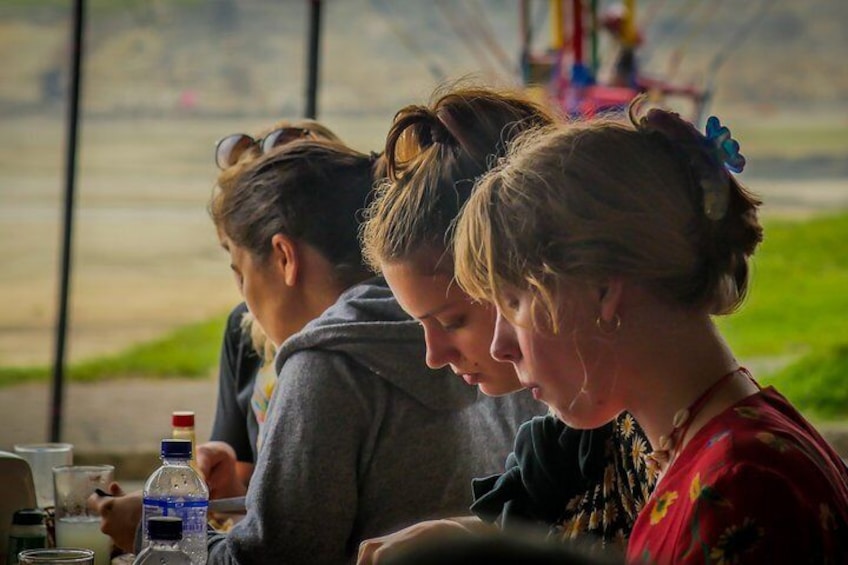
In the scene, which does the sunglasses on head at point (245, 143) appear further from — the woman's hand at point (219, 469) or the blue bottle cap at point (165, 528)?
the blue bottle cap at point (165, 528)

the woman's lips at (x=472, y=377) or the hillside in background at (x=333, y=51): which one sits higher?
the hillside in background at (x=333, y=51)

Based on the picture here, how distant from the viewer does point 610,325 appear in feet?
4.32

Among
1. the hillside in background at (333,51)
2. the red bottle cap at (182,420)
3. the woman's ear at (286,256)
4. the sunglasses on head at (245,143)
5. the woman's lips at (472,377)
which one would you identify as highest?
the hillside in background at (333,51)

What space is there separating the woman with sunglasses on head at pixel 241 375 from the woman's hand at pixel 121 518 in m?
0.34

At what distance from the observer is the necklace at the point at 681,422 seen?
1299 mm

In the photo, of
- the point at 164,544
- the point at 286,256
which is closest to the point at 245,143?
the point at 286,256

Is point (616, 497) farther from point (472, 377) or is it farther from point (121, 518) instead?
point (121, 518)

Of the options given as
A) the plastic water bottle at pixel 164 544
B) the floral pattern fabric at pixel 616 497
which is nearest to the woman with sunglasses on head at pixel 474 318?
the floral pattern fabric at pixel 616 497

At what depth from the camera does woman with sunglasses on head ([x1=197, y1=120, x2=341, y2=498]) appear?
2270 mm

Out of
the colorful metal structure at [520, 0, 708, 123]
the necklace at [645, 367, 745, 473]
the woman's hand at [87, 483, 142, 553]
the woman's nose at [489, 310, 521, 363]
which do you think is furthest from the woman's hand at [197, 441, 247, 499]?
the colorful metal structure at [520, 0, 708, 123]

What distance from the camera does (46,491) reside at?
228 cm

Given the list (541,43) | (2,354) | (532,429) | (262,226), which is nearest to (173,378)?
(2,354)

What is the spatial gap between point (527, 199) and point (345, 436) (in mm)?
580

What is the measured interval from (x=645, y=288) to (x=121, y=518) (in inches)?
→ 39.0
